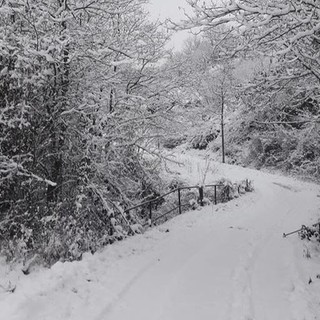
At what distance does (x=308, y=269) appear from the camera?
7.60 meters

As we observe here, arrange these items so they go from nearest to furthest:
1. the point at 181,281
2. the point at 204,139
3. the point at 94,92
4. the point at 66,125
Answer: the point at 181,281, the point at 66,125, the point at 94,92, the point at 204,139

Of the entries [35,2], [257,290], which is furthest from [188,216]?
[35,2]

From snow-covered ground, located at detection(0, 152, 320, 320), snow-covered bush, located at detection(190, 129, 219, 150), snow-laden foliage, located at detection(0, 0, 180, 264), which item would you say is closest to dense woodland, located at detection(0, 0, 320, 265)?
snow-laden foliage, located at detection(0, 0, 180, 264)

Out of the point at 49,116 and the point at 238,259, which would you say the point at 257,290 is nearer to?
the point at 238,259

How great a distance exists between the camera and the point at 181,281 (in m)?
6.68

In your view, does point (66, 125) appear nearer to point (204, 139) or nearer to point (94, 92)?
point (94, 92)

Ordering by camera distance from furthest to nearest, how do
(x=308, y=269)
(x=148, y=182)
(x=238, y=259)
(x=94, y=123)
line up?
(x=148, y=182), (x=94, y=123), (x=238, y=259), (x=308, y=269)

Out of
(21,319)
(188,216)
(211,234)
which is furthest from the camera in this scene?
(188,216)

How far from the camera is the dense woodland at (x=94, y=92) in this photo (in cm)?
649

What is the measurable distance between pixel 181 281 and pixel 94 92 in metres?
4.98

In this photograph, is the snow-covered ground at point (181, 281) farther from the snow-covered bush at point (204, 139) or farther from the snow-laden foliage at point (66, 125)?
the snow-covered bush at point (204, 139)

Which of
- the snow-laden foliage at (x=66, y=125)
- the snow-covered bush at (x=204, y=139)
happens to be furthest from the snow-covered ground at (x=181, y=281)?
the snow-covered bush at (x=204, y=139)

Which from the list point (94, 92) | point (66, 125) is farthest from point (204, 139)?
point (66, 125)

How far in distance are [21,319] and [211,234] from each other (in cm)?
675
